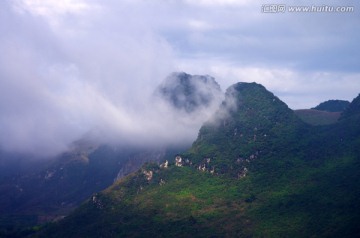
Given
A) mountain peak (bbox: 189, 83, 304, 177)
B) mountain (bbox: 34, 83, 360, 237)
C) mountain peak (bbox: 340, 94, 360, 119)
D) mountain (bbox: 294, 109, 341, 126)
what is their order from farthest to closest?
mountain (bbox: 294, 109, 341, 126), mountain peak (bbox: 340, 94, 360, 119), mountain peak (bbox: 189, 83, 304, 177), mountain (bbox: 34, 83, 360, 237)

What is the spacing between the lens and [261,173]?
13988 centimetres

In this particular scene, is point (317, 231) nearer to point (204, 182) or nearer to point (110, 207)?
point (204, 182)

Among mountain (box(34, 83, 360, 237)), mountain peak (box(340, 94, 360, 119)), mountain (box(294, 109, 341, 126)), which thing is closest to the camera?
mountain (box(34, 83, 360, 237))

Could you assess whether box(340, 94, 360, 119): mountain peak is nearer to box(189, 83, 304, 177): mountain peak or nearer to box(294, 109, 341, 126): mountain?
box(294, 109, 341, 126): mountain

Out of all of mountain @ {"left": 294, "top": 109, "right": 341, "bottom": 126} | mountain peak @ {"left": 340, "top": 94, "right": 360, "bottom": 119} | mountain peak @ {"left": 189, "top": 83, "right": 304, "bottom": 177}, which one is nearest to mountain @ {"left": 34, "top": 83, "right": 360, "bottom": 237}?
mountain peak @ {"left": 189, "top": 83, "right": 304, "bottom": 177}

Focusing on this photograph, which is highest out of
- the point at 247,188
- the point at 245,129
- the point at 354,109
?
the point at 354,109

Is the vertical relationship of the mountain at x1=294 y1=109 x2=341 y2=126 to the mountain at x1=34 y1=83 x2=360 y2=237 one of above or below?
above

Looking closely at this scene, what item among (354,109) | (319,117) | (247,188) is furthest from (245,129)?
(319,117)

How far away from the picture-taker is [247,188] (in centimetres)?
13525

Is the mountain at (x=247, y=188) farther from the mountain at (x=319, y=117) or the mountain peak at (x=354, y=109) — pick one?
the mountain at (x=319, y=117)

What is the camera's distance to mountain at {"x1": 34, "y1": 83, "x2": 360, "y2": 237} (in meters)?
114

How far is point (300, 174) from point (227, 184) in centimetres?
2088

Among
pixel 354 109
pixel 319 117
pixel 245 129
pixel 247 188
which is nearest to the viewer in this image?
pixel 247 188

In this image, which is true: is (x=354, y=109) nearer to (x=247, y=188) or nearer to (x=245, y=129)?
(x=245, y=129)
